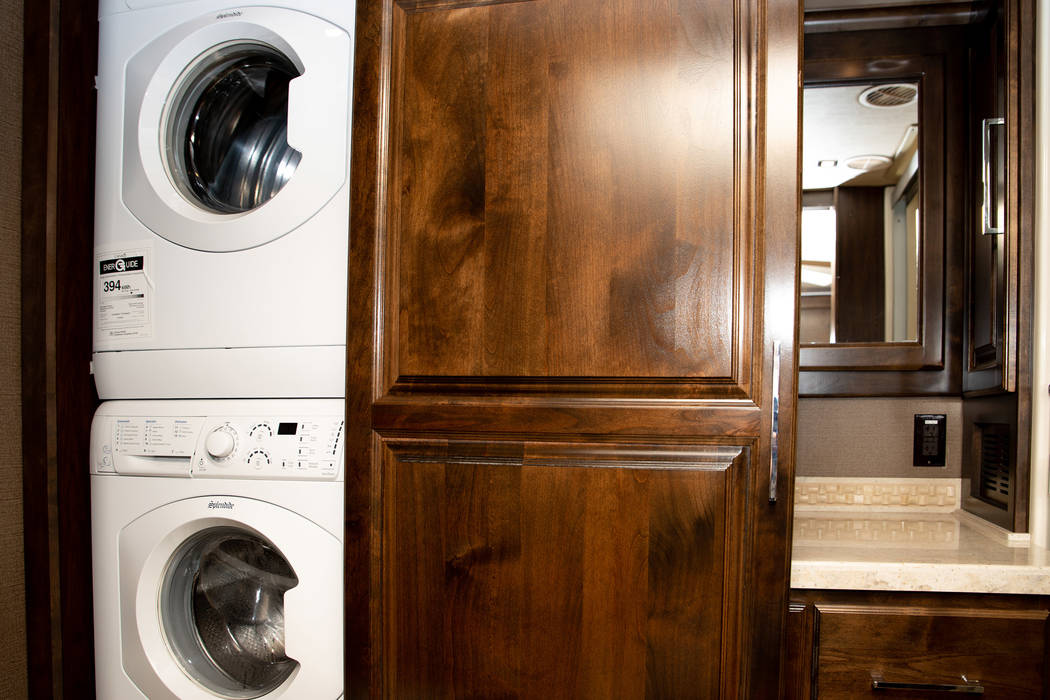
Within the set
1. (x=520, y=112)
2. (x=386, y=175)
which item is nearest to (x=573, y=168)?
(x=520, y=112)

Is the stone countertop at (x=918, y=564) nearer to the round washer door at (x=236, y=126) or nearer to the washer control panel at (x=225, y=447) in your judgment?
the washer control panel at (x=225, y=447)

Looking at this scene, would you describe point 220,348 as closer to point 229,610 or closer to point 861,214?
point 229,610

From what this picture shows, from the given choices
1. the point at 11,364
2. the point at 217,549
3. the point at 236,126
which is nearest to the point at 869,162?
the point at 236,126

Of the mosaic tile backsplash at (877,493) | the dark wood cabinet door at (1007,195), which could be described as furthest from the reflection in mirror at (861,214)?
the mosaic tile backsplash at (877,493)

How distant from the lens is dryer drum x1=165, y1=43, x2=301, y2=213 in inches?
51.3

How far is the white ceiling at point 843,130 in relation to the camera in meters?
1.56

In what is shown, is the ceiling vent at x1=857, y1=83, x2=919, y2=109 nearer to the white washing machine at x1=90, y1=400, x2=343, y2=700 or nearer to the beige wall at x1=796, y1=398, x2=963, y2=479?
the beige wall at x1=796, y1=398, x2=963, y2=479

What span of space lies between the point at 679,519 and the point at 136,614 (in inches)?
40.7

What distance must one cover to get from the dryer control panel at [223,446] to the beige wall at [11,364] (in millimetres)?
147

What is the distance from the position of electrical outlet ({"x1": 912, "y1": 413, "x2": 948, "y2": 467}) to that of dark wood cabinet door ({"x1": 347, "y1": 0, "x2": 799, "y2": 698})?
0.79 metres

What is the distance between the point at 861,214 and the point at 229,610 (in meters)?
1.68

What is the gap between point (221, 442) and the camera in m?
1.16

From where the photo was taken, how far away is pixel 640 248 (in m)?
1.06

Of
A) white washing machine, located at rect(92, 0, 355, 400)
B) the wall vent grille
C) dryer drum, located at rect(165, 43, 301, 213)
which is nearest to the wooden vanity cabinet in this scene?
the wall vent grille
